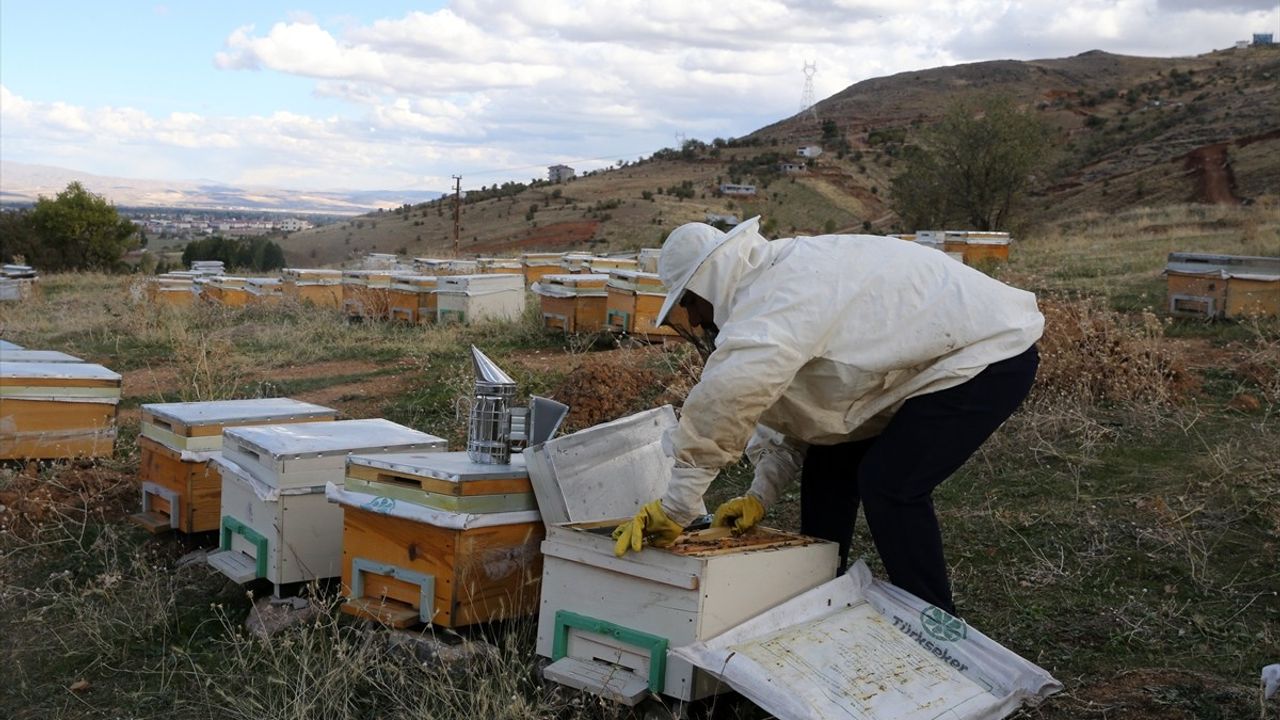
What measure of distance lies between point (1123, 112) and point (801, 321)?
69992 mm

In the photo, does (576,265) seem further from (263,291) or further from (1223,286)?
(1223,286)

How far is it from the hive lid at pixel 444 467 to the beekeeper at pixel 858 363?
2.23 feet

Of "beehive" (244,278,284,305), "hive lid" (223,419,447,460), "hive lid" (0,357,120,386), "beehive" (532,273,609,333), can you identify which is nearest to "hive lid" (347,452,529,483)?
"hive lid" (223,419,447,460)

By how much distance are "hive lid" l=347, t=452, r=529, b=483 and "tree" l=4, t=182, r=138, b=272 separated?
35.1 m

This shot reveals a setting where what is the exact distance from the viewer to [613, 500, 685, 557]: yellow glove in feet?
10.7

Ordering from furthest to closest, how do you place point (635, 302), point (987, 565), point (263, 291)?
1. point (263, 291)
2. point (635, 302)
3. point (987, 565)

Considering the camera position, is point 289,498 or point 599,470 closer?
point 599,470

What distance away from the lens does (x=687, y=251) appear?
346 centimetres

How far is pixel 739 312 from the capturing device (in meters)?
3.29

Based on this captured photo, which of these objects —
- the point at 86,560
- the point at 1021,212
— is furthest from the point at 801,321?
the point at 1021,212

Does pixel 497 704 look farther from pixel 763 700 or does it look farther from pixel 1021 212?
pixel 1021 212

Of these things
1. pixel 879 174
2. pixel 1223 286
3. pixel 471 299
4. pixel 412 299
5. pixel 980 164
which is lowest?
pixel 412 299

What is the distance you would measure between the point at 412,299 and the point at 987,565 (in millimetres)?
10751

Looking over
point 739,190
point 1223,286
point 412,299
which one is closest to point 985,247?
point 1223,286
